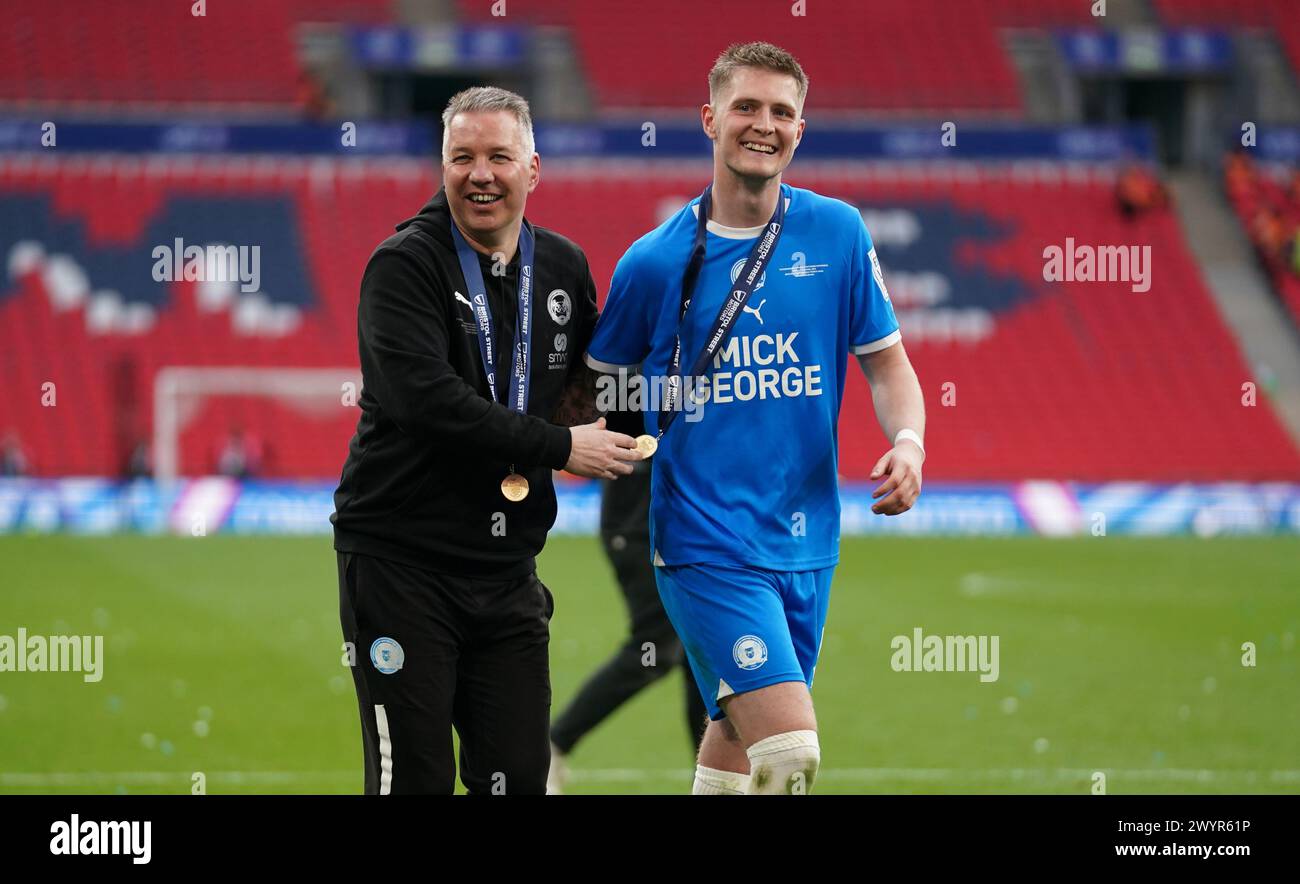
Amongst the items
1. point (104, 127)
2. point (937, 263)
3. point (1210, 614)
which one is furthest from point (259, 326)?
point (1210, 614)

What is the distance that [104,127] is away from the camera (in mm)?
24766

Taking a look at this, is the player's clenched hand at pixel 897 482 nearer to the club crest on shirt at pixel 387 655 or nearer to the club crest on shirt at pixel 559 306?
the club crest on shirt at pixel 559 306

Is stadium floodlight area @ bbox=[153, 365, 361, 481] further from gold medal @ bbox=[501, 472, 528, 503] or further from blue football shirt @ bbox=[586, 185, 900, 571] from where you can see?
gold medal @ bbox=[501, 472, 528, 503]

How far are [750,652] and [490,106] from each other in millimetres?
1664

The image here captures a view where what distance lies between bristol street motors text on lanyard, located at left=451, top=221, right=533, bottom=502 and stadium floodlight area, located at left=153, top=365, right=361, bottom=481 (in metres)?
17.1

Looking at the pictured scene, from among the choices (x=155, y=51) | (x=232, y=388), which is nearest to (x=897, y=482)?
(x=232, y=388)

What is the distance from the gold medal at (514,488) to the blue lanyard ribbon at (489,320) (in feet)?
0.63

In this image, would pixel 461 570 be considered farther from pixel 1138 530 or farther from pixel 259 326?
pixel 259 326

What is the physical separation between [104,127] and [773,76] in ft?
72.7

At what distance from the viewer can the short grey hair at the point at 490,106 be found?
4.52 meters

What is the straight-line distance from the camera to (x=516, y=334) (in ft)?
15.2

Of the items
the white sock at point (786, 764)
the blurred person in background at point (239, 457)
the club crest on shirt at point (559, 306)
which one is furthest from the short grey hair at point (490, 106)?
the blurred person in background at point (239, 457)

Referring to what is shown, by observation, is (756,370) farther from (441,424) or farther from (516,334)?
(441,424)

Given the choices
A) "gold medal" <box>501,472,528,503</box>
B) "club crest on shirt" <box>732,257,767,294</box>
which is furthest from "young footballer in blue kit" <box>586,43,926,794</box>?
"gold medal" <box>501,472,528,503</box>
